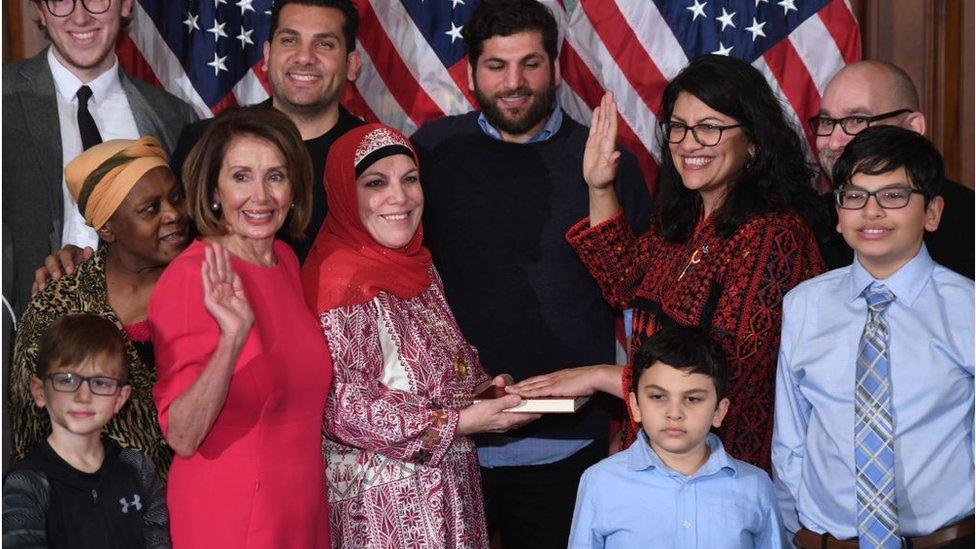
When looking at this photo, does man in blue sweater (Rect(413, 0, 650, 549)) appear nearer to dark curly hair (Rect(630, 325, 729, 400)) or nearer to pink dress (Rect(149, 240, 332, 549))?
dark curly hair (Rect(630, 325, 729, 400))

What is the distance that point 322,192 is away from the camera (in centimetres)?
418

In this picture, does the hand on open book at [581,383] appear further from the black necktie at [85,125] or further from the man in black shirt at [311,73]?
the black necktie at [85,125]

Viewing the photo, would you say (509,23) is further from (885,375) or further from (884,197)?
(885,375)

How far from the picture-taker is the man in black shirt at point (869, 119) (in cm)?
364

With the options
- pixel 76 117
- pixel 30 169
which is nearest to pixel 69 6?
pixel 76 117

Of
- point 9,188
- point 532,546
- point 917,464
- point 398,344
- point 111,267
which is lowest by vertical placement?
point 532,546

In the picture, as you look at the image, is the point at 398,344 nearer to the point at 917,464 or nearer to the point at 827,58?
the point at 917,464

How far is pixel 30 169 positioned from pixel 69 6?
561mm

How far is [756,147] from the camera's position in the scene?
357 cm

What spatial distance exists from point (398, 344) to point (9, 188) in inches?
62.5

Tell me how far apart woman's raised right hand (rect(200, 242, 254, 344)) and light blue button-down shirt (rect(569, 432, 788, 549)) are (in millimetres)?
1034

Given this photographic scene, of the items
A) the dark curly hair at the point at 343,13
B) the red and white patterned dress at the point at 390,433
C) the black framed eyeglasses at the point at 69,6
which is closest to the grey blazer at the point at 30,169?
the black framed eyeglasses at the point at 69,6

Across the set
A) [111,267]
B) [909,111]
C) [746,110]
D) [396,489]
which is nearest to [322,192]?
[111,267]

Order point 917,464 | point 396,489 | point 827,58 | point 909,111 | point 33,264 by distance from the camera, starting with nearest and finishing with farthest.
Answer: point 917,464 → point 396,489 → point 909,111 → point 33,264 → point 827,58
